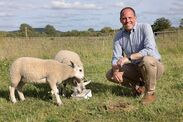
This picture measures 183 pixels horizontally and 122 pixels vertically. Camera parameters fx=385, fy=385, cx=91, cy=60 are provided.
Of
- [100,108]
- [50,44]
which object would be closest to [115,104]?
[100,108]

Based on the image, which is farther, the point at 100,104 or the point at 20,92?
the point at 20,92

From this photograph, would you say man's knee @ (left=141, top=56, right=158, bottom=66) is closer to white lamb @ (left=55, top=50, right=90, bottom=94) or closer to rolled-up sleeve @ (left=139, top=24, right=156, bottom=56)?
rolled-up sleeve @ (left=139, top=24, right=156, bottom=56)

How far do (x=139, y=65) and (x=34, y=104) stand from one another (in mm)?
2073

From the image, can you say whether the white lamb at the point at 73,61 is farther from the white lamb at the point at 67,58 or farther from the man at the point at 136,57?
the man at the point at 136,57

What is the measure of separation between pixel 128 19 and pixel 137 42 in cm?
48

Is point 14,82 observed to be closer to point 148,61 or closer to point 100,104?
point 100,104

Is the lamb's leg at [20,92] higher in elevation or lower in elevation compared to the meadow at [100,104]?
higher

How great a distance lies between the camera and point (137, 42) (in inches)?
280

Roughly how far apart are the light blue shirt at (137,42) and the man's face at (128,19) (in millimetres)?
119

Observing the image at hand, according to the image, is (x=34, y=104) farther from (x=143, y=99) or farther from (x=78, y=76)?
(x=143, y=99)

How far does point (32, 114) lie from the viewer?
6434 millimetres

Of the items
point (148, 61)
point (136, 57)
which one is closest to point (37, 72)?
point (136, 57)

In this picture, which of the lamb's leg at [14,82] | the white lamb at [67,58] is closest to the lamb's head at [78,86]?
the white lamb at [67,58]

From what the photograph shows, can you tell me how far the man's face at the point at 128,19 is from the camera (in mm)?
6893
